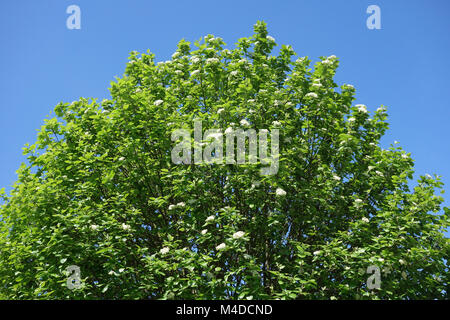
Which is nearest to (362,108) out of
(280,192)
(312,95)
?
(312,95)

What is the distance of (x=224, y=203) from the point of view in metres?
8.84

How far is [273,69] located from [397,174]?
13.4ft

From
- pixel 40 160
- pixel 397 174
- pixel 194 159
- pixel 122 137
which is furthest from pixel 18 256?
pixel 397 174

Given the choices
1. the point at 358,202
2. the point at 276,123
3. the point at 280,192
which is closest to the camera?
the point at 280,192

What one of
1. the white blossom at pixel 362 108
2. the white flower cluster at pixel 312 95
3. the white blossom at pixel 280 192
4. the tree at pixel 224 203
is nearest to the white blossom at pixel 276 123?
the tree at pixel 224 203

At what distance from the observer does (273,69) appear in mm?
10594

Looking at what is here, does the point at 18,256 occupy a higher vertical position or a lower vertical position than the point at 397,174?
lower

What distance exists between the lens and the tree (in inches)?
298

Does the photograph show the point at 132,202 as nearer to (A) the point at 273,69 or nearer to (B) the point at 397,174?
(A) the point at 273,69

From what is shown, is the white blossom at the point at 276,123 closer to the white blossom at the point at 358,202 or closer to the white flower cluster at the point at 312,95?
the white flower cluster at the point at 312,95

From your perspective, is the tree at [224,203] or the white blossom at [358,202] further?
the white blossom at [358,202]

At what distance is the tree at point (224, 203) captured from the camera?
7.58 m

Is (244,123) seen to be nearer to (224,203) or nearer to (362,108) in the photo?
(224,203)
